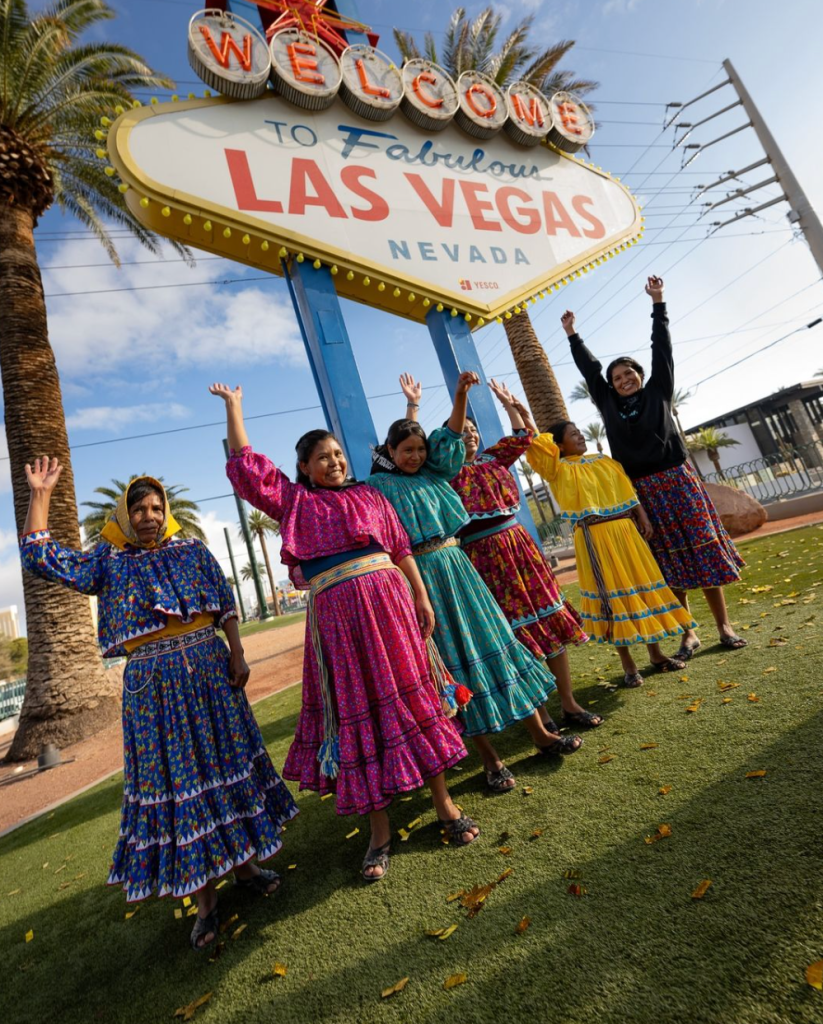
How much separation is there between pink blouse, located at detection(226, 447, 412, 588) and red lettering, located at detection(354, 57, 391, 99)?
4.29 meters

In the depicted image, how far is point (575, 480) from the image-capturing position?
388cm

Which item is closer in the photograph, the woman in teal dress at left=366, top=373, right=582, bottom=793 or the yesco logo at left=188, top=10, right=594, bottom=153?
the woman in teal dress at left=366, top=373, right=582, bottom=793

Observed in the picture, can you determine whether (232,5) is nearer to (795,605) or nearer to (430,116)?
(430,116)

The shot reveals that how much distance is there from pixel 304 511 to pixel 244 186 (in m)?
3.06

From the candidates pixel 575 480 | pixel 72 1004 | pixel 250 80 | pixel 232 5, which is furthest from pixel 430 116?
pixel 72 1004

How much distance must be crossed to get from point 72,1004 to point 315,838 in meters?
1.17

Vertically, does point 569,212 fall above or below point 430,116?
below

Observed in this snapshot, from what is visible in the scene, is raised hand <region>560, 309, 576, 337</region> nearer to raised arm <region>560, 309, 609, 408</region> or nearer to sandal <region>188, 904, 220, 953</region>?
raised arm <region>560, 309, 609, 408</region>

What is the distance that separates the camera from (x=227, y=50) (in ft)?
14.3

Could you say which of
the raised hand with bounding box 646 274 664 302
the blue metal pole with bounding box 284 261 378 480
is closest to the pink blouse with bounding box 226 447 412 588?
the blue metal pole with bounding box 284 261 378 480

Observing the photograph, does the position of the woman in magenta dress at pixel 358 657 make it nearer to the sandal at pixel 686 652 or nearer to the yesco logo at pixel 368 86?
the sandal at pixel 686 652

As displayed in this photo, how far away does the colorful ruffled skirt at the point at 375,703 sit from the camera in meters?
2.38

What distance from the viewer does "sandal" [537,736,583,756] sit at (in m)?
2.95

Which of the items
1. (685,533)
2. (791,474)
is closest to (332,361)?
(685,533)
